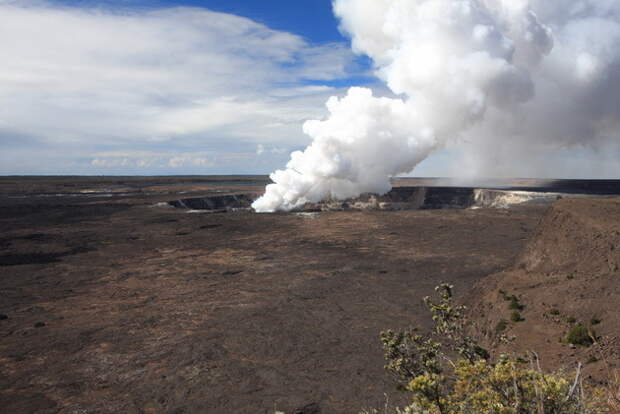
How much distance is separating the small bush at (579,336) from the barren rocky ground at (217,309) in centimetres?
657

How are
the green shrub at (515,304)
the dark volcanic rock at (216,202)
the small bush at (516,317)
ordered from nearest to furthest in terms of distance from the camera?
1. the small bush at (516,317)
2. the green shrub at (515,304)
3. the dark volcanic rock at (216,202)

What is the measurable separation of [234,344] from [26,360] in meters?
8.20

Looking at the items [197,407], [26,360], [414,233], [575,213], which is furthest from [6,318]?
[414,233]

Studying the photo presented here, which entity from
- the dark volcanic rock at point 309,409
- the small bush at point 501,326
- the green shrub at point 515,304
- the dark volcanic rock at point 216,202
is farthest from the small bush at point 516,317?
the dark volcanic rock at point 216,202

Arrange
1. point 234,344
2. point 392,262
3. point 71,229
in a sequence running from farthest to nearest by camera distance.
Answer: point 71,229, point 392,262, point 234,344

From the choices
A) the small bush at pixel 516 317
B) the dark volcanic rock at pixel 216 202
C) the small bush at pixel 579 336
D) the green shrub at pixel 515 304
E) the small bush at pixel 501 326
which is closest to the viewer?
the small bush at pixel 579 336

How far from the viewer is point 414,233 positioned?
153 feet

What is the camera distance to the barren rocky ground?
46.6ft

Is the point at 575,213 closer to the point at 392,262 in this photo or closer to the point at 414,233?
the point at 392,262

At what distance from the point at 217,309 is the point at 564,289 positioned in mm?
16879

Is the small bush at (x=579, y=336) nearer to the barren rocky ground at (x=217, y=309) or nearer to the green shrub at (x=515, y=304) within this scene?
the green shrub at (x=515, y=304)

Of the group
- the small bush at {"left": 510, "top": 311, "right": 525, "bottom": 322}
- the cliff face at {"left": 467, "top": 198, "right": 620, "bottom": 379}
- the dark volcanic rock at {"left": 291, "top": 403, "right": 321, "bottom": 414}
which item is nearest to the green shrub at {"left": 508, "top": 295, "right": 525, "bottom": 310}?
the cliff face at {"left": 467, "top": 198, "right": 620, "bottom": 379}

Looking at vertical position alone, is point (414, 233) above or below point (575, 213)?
below

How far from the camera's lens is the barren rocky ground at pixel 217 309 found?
14219 millimetres
